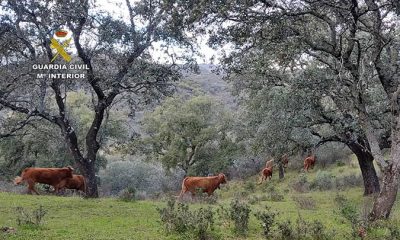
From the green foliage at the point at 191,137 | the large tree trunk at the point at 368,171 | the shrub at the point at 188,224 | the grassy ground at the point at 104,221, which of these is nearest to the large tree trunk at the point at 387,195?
the grassy ground at the point at 104,221

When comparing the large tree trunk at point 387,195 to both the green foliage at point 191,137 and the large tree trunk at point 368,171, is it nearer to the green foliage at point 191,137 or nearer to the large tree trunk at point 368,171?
the large tree trunk at point 368,171

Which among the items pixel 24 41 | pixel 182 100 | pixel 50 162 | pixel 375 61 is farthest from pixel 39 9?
pixel 182 100

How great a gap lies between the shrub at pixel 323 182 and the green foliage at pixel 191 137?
9781mm

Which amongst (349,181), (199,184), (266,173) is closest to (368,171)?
(349,181)

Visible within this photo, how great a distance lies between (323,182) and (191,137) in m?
13.7

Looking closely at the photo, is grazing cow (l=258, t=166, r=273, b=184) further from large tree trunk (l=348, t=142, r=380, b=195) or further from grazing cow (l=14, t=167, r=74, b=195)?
grazing cow (l=14, t=167, r=74, b=195)

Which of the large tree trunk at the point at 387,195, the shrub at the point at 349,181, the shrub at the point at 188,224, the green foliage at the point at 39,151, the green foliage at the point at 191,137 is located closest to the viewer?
the shrub at the point at 188,224

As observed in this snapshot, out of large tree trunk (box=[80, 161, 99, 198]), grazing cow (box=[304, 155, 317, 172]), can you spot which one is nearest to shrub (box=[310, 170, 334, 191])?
grazing cow (box=[304, 155, 317, 172])

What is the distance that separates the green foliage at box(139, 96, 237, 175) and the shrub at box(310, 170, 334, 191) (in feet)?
32.1

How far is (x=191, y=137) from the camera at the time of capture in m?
38.8

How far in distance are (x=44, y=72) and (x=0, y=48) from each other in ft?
5.62

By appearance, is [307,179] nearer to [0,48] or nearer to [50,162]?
[50,162]

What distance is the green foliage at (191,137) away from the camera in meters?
38.1

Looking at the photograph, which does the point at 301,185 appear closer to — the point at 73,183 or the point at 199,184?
the point at 199,184
